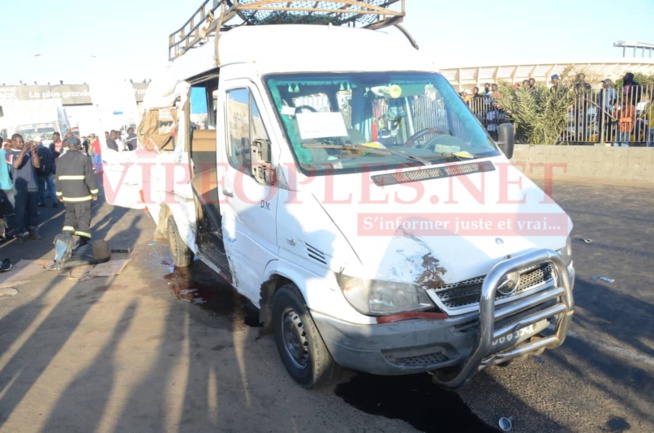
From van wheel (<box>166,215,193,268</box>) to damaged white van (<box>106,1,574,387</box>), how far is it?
1.84 meters

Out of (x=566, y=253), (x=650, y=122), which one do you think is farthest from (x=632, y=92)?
(x=566, y=253)

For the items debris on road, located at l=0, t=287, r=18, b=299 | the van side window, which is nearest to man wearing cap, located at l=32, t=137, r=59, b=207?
debris on road, located at l=0, t=287, r=18, b=299

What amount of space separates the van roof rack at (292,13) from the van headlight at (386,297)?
2971mm

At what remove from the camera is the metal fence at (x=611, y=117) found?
1266cm

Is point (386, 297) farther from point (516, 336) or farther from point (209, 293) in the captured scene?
point (209, 293)

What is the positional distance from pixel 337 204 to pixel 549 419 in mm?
1990

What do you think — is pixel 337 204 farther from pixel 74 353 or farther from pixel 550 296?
pixel 74 353

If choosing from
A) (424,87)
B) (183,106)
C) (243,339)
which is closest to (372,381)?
(243,339)

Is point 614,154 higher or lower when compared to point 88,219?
higher

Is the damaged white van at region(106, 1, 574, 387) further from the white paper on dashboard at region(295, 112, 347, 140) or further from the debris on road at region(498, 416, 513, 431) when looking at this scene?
the debris on road at region(498, 416, 513, 431)

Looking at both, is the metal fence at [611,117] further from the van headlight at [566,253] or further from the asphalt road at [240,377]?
the van headlight at [566,253]

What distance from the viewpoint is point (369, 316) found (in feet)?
10.9

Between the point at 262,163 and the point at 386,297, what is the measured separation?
5.03 ft

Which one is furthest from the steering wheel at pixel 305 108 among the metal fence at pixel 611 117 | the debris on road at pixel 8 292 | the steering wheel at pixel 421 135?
the metal fence at pixel 611 117
